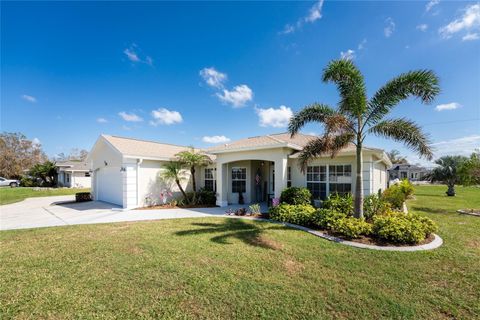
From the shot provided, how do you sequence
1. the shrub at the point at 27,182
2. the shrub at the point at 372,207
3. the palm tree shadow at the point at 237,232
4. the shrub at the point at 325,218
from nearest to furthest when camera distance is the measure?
the palm tree shadow at the point at 237,232
the shrub at the point at 325,218
the shrub at the point at 372,207
the shrub at the point at 27,182

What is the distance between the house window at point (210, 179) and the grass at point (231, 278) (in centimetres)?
887

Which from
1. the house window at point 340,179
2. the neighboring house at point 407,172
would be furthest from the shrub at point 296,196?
the neighboring house at point 407,172

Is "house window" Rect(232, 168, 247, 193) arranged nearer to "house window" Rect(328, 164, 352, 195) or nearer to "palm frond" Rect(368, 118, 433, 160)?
"house window" Rect(328, 164, 352, 195)

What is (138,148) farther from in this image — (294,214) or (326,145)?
(326,145)

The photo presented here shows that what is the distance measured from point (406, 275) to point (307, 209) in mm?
4814

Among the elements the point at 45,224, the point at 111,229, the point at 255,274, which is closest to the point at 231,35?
the point at 111,229

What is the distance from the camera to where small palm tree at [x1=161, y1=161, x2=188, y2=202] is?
14.6m

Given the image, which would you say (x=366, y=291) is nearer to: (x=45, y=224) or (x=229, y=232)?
(x=229, y=232)

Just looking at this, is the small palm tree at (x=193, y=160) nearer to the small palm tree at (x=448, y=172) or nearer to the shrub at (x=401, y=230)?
the shrub at (x=401, y=230)

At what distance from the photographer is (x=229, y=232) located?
8.13 metres

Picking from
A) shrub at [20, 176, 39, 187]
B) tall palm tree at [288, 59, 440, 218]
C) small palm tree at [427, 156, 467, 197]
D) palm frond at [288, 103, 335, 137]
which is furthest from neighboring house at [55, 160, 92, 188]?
small palm tree at [427, 156, 467, 197]

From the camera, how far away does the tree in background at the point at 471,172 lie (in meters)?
13.6

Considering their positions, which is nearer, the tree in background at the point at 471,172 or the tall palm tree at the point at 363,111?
the tall palm tree at the point at 363,111

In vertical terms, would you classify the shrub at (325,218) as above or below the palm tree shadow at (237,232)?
above
